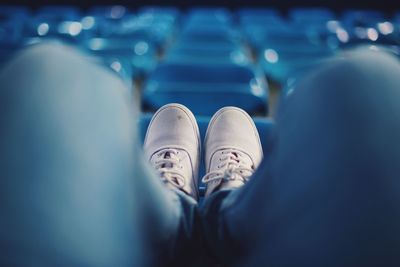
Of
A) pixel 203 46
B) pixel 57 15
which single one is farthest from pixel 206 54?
pixel 57 15

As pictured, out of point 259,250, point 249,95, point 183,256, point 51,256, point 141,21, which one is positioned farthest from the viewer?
point 141,21

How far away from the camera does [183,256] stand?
1.63 ft

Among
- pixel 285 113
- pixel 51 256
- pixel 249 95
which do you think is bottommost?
pixel 51 256

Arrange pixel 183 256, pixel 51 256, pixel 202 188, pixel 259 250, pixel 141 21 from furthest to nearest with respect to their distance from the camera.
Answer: pixel 141 21 → pixel 202 188 → pixel 183 256 → pixel 259 250 → pixel 51 256

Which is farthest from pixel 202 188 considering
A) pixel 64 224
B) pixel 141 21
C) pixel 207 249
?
pixel 141 21

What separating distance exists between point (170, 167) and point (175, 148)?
8cm

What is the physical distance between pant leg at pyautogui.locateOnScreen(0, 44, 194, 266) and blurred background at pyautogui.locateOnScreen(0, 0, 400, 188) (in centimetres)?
10

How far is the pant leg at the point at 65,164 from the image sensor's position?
0.89 ft

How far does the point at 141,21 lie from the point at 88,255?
96.3 inches

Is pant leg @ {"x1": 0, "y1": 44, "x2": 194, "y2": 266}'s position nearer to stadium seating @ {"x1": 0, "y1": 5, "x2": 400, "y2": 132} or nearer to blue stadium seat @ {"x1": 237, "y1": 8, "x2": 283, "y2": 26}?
stadium seating @ {"x1": 0, "y1": 5, "x2": 400, "y2": 132}

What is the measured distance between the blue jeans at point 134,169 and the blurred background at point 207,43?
68 mm

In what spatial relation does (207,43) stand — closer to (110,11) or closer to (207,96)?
(207,96)

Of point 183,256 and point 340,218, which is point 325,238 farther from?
point 183,256

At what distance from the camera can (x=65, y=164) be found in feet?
0.93
